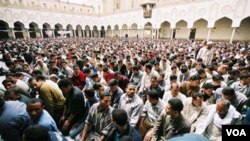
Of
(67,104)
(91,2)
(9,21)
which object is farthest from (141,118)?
(91,2)

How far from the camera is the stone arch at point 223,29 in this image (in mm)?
20781

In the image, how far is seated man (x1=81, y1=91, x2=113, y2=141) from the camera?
7.99ft

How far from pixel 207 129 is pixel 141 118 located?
1.12 meters

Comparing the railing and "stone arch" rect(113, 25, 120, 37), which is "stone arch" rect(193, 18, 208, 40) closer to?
"stone arch" rect(113, 25, 120, 37)

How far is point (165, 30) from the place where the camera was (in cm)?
2830

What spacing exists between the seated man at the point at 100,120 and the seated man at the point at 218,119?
5.09 ft

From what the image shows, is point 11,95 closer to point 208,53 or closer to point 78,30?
point 208,53

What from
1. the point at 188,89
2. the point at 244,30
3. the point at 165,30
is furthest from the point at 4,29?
the point at 244,30

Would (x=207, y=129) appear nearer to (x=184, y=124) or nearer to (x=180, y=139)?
(x=184, y=124)

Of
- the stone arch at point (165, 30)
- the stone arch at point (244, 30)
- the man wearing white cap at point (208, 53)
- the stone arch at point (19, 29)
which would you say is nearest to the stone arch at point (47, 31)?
the stone arch at point (19, 29)

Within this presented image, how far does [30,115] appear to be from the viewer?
2.12 m

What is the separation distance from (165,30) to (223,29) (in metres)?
9.41

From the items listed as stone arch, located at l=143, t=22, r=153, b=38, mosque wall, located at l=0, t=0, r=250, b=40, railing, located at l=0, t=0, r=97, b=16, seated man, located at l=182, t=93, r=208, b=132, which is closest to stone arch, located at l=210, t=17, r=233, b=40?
mosque wall, located at l=0, t=0, r=250, b=40

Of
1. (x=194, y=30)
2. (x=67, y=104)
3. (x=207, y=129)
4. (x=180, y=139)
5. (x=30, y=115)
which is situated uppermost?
(x=194, y=30)
